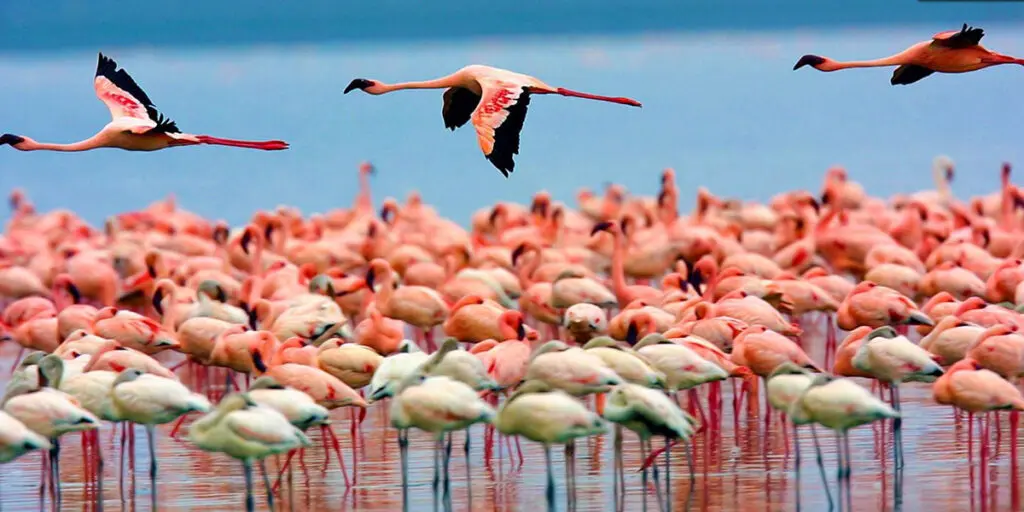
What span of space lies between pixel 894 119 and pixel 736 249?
3712 cm

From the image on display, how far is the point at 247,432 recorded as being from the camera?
708 centimetres

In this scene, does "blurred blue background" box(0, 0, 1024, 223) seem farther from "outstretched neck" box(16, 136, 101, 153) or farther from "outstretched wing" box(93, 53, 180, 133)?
"outstretched neck" box(16, 136, 101, 153)

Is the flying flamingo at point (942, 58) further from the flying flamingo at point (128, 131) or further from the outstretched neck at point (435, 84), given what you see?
the flying flamingo at point (128, 131)

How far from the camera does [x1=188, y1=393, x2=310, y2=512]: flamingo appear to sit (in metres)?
7.07

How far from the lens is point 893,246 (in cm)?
1337

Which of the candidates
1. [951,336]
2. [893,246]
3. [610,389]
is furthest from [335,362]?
[893,246]

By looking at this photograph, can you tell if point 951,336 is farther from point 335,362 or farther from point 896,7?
point 896,7

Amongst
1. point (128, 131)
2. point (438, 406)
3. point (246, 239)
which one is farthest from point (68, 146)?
point (246, 239)

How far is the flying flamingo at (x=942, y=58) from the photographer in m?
10.3

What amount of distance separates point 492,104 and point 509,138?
42 centimetres

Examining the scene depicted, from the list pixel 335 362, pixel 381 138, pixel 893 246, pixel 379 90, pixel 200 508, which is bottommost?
pixel 200 508

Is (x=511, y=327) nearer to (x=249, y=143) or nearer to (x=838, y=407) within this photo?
(x=249, y=143)

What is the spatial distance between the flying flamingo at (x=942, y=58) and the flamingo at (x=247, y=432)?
4.32m

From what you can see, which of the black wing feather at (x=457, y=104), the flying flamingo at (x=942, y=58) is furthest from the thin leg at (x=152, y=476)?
the flying flamingo at (x=942, y=58)
